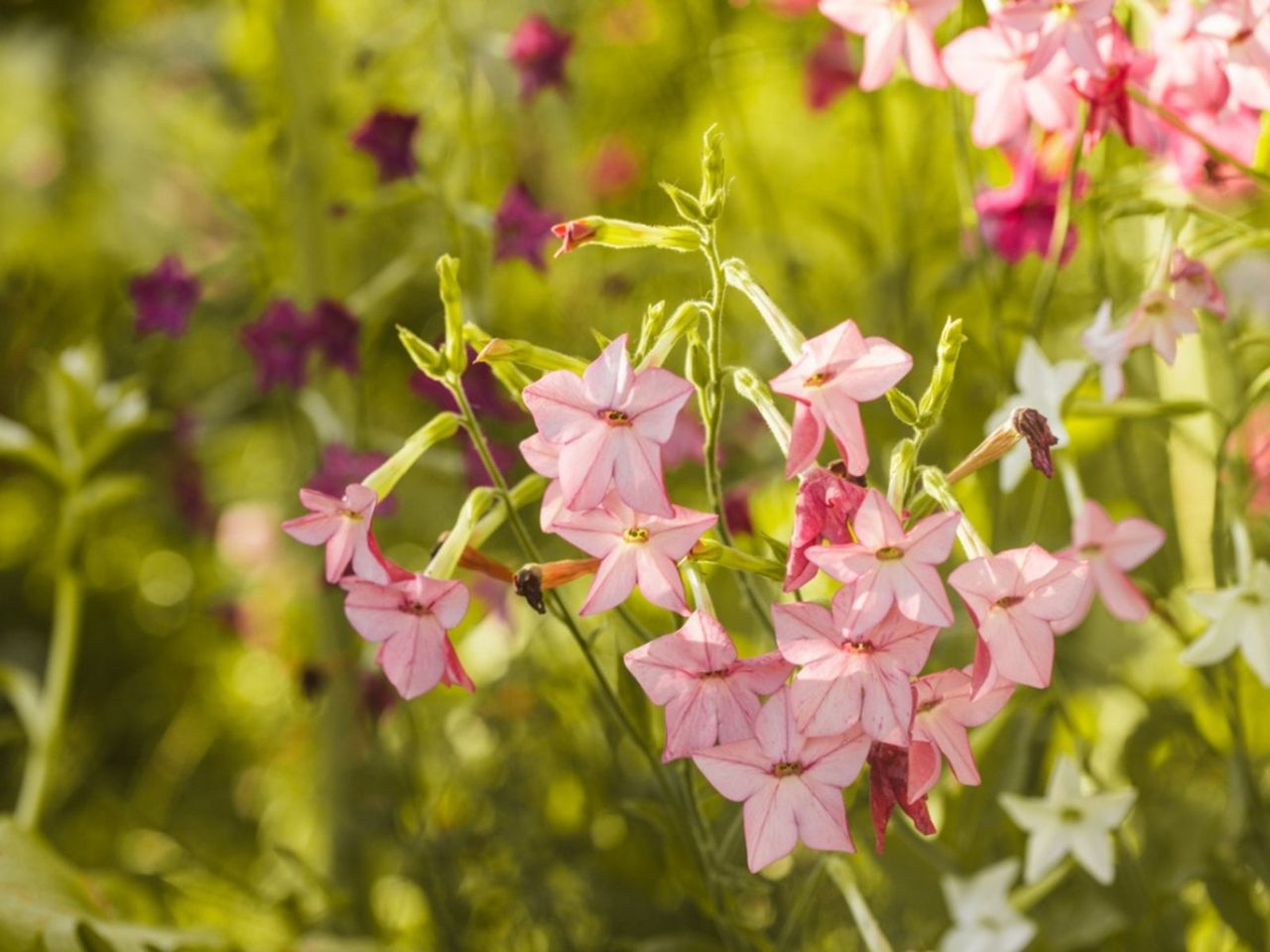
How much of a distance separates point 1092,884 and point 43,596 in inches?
47.8

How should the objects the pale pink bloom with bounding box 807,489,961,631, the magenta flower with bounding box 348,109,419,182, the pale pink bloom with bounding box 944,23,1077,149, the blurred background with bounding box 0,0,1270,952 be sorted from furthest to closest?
the magenta flower with bounding box 348,109,419,182 < the blurred background with bounding box 0,0,1270,952 < the pale pink bloom with bounding box 944,23,1077,149 < the pale pink bloom with bounding box 807,489,961,631

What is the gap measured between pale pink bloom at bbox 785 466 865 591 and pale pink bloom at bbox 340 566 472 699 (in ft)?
0.31

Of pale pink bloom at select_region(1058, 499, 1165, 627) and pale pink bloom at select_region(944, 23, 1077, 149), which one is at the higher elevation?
pale pink bloom at select_region(944, 23, 1077, 149)

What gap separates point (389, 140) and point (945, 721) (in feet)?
1.58

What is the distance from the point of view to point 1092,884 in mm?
620

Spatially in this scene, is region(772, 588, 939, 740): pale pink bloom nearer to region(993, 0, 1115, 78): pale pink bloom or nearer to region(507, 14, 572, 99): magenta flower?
region(993, 0, 1115, 78): pale pink bloom

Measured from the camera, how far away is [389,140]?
29.0 inches

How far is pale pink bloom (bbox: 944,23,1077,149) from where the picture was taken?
49 centimetres

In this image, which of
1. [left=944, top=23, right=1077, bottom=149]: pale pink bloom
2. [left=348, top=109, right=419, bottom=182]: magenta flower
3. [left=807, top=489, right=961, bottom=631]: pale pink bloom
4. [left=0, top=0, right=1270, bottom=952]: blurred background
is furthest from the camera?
[left=348, top=109, right=419, bottom=182]: magenta flower

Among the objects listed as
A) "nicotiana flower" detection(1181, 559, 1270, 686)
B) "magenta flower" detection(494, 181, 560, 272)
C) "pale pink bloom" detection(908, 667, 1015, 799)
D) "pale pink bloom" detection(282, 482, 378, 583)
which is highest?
"pale pink bloom" detection(282, 482, 378, 583)

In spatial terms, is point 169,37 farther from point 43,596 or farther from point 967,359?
point 967,359

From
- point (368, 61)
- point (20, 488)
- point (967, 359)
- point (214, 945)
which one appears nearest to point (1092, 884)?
point (967, 359)

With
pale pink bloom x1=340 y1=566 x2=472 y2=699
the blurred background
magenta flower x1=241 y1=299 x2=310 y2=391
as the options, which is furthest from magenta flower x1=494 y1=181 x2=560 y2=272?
pale pink bloom x1=340 y1=566 x2=472 y2=699

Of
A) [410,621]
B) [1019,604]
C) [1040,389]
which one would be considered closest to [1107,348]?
[1040,389]
